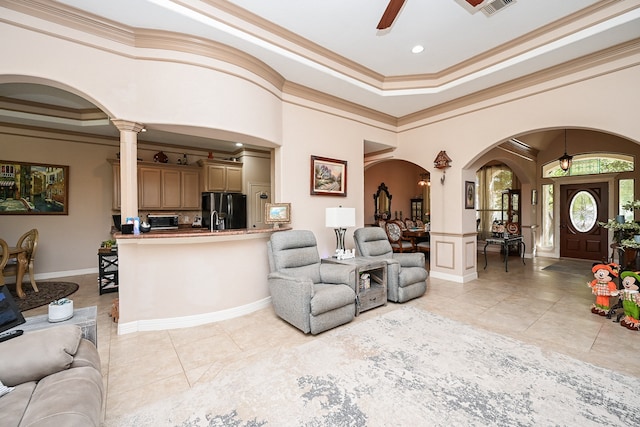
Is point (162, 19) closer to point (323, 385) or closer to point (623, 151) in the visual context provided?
point (323, 385)

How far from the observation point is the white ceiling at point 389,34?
9.14 feet

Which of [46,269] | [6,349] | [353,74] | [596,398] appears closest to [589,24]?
[353,74]

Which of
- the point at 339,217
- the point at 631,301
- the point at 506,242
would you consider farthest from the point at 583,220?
the point at 339,217

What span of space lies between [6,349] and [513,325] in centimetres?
419

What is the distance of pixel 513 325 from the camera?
3.09 meters

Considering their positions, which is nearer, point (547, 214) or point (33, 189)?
point (33, 189)

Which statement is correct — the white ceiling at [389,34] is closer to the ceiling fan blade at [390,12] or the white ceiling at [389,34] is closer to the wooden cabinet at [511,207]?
the ceiling fan blade at [390,12]

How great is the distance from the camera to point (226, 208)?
6.13 meters

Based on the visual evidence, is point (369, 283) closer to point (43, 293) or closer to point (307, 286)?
point (307, 286)

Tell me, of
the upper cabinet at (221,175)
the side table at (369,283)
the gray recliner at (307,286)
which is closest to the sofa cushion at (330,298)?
the gray recliner at (307,286)

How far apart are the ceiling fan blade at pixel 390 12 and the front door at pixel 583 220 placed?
7650 millimetres

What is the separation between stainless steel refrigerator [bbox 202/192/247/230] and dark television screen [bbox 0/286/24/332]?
13.1 ft

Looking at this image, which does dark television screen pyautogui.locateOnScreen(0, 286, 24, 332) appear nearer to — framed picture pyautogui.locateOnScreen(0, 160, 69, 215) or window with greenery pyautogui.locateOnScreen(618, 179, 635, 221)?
framed picture pyautogui.locateOnScreen(0, 160, 69, 215)

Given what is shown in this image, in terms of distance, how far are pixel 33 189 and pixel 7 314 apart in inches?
193
